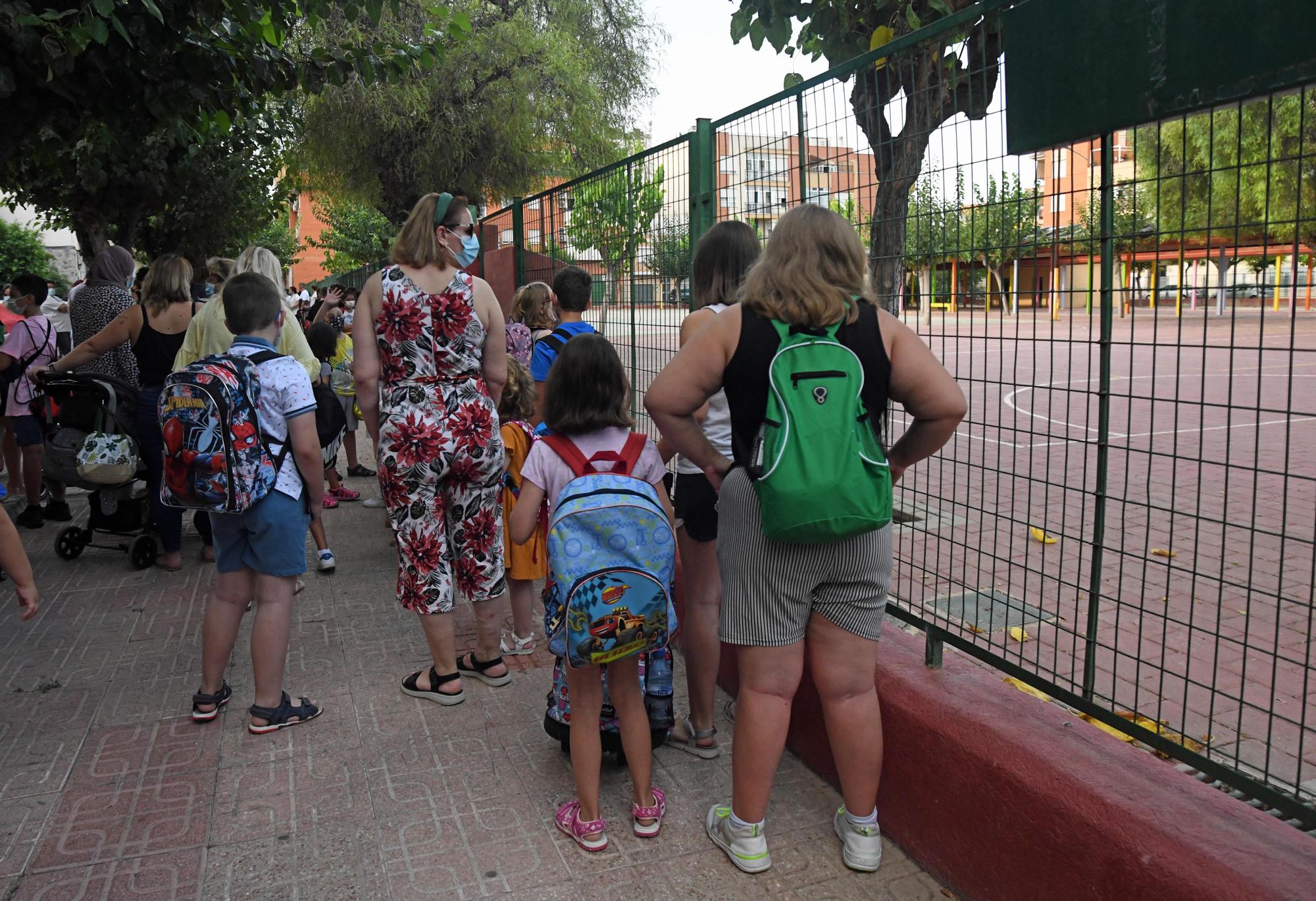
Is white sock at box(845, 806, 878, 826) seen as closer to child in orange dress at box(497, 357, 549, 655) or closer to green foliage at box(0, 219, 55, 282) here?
child in orange dress at box(497, 357, 549, 655)

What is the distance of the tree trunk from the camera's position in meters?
3.09

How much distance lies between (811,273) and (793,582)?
865mm

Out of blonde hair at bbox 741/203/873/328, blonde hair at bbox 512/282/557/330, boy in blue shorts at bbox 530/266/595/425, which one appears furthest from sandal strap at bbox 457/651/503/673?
blonde hair at bbox 741/203/873/328

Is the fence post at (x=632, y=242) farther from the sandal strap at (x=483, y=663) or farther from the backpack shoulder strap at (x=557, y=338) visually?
the sandal strap at (x=483, y=663)

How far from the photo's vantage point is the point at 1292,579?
5.74 meters

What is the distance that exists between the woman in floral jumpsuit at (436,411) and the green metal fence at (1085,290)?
1197 millimetres

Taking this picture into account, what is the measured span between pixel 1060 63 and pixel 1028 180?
0.33 m

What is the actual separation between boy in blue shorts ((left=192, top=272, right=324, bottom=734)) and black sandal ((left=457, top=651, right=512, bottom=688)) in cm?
72

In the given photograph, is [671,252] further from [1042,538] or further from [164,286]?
[164,286]

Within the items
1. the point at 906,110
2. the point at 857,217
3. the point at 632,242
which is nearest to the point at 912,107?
the point at 906,110

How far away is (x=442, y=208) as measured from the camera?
4289 mm

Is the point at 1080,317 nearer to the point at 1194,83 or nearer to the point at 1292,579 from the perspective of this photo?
the point at 1194,83

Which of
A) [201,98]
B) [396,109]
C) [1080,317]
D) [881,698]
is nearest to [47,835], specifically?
[881,698]

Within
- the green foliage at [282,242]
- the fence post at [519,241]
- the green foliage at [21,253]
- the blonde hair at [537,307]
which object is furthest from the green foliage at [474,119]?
the green foliage at [282,242]
